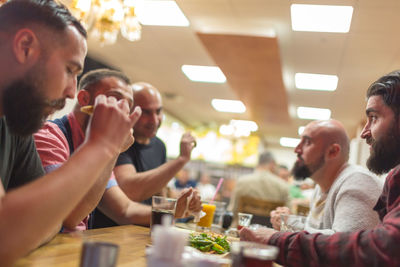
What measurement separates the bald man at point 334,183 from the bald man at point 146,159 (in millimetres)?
703

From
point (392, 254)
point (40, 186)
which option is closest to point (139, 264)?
point (40, 186)

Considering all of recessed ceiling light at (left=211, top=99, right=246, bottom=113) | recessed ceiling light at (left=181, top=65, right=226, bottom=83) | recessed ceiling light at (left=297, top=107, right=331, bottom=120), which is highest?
recessed ceiling light at (left=181, top=65, right=226, bottom=83)

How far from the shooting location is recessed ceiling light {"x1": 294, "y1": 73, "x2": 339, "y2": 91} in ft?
20.7

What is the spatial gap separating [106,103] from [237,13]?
3.63 meters

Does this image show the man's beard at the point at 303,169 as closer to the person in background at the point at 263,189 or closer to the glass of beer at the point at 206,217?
the glass of beer at the point at 206,217

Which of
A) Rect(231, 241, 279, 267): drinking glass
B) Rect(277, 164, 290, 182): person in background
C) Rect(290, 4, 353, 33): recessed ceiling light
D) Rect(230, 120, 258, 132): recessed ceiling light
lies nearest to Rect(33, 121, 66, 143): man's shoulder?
Rect(231, 241, 279, 267): drinking glass

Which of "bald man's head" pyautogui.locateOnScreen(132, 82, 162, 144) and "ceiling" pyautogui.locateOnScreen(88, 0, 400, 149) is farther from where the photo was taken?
"ceiling" pyautogui.locateOnScreen(88, 0, 400, 149)

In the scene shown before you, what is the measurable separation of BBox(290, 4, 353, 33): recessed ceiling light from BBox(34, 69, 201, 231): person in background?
8.22 feet

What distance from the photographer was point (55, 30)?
3.75 feet

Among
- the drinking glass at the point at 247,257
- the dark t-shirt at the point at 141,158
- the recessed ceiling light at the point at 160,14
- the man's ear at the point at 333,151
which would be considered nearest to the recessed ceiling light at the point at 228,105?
the recessed ceiling light at the point at 160,14

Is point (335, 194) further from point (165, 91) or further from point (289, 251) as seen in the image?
point (165, 91)

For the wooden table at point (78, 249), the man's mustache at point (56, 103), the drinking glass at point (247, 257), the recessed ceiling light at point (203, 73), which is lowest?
the wooden table at point (78, 249)

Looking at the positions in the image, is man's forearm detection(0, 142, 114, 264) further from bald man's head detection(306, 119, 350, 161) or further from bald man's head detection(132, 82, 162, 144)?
bald man's head detection(306, 119, 350, 161)

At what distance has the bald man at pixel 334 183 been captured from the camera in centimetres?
198
